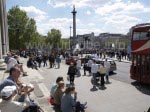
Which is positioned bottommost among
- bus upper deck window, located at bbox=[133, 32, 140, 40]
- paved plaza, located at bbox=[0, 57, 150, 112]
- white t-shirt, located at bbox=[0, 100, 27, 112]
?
paved plaza, located at bbox=[0, 57, 150, 112]

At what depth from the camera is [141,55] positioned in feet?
76.9

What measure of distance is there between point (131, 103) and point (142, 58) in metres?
7.73

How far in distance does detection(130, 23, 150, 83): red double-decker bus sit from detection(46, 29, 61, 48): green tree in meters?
144

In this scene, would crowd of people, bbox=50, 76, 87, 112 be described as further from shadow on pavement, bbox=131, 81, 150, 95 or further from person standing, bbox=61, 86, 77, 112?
shadow on pavement, bbox=131, 81, 150, 95

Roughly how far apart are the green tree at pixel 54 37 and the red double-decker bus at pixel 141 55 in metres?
144

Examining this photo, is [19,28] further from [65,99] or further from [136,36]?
[65,99]

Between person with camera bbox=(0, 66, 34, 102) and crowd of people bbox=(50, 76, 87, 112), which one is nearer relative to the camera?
person with camera bbox=(0, 66, 34, 102)

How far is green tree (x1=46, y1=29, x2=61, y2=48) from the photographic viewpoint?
558 feet

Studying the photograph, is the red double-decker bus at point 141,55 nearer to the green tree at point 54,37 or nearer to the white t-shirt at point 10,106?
the white t-shirt at point 10,106

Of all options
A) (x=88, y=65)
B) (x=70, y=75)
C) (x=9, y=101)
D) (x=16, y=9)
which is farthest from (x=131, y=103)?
(x=16, y=9)

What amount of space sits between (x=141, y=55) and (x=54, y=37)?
486 ft

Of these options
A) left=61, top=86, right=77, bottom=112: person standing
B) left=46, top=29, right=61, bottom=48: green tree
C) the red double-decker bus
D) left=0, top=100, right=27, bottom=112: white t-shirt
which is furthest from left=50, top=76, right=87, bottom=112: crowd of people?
left=46, top=29, right=61, bottom=48: green tree

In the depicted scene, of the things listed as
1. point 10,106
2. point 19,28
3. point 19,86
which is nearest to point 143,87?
point 19,86

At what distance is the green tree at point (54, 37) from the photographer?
170125 millimetres
